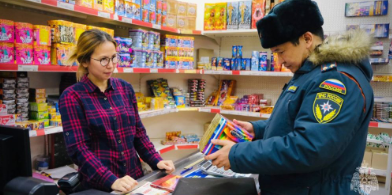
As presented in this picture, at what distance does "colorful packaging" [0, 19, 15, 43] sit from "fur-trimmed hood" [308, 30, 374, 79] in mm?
2060

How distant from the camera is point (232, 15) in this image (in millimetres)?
4148

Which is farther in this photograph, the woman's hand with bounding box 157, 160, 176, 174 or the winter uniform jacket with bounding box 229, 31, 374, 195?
the woman's hand with bounding box 157, 160, 176, 174

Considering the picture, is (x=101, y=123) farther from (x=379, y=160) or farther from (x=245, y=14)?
(x=379, y=160)

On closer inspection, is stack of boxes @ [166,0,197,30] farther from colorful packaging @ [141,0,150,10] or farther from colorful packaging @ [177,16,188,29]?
colorful packaging @ [141,0,150,10]

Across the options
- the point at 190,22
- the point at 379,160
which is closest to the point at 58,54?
the point at 190,22

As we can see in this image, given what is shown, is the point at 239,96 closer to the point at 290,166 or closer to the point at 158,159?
the point at 158,159

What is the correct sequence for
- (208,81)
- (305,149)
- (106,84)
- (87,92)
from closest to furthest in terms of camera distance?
(305,149), (87,92), (106,84), (208,81)

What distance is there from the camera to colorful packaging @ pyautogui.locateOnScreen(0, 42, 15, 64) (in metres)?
2.08

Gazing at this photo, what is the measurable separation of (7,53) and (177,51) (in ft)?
7.38

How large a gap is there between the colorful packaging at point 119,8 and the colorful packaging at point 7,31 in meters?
1.12

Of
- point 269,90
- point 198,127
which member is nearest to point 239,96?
point 269,90

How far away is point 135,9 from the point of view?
10.9ft

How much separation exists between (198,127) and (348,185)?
3866mm

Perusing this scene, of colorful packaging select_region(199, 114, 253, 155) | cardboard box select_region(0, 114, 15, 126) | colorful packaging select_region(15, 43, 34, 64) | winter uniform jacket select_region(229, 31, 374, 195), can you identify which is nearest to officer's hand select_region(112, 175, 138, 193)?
colorful packaging select_region(199, 114, 253, 155)
